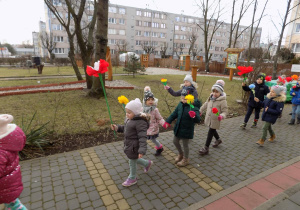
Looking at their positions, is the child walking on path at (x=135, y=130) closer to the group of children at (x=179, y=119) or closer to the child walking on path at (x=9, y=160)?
the group of children at (x=179, y=119)

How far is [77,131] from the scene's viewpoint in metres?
5.41

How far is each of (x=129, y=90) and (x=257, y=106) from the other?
714cm

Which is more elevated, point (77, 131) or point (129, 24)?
point (129, 24)

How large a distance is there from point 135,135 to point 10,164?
1.61 meters

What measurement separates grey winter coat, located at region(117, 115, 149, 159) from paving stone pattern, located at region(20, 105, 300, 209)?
26.7 inches

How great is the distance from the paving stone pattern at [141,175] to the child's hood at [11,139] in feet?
3.64

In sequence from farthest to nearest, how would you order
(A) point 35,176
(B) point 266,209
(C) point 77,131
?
(C) point 77,131 < (A) point 35,176 < (B) point 266,209

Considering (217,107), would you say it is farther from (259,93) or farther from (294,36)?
(294,36)

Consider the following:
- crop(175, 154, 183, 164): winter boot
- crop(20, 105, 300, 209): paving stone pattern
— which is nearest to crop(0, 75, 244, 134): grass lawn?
crop(20, 105, 300, 209): paving stone pattern

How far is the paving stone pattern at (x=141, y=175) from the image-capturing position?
2963mm

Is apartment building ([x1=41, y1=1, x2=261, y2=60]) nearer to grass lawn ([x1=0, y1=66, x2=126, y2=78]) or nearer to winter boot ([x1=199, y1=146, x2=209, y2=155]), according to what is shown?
grass lawn ([x1=0, y1=66, x2=126, y2=78])

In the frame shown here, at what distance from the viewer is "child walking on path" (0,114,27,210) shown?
2.17m

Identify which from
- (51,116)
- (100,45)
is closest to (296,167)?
(51,116)

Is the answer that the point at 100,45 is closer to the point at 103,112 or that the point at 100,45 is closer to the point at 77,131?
the point at 103,112
